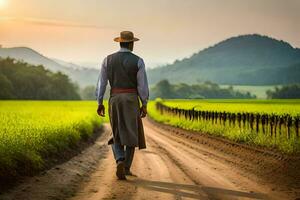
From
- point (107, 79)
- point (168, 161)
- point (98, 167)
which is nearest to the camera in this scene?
point (107, 79)

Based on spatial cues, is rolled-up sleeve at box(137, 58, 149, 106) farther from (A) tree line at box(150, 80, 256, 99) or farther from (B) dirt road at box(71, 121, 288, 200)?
(A) tree line at box(150, 80, 256, 99)

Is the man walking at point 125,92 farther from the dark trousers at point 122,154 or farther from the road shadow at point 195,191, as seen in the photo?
the road shadow at point 195,191

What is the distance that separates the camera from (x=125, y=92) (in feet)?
34.4

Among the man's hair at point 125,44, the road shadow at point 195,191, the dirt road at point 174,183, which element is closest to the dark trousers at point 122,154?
the dirt road at point 174,183

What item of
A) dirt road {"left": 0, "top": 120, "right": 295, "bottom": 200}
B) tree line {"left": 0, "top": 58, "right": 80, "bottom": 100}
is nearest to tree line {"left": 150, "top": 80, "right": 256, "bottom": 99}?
tree line {"left": 0, "top": 58, "right": 80, "bottom": 100}

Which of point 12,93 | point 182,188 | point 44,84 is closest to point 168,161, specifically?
point 182,188

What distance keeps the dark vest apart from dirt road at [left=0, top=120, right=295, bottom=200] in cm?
179

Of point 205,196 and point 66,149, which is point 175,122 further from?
point 205,196

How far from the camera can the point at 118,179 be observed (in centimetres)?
998

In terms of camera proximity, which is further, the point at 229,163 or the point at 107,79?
the point at 229,163

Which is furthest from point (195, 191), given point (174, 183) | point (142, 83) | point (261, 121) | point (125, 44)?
point (261, 121)

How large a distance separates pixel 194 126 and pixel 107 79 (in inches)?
766

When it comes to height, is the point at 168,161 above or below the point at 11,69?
below

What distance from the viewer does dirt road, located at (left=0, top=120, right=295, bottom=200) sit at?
27.1 ft
